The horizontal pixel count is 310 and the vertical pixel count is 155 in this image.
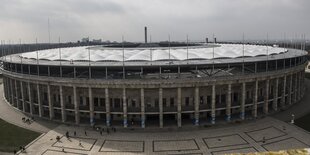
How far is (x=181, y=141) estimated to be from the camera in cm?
5638

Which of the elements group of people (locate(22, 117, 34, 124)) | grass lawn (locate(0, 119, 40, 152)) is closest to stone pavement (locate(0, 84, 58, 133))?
group of people (locate(22, 117, 34, 124))

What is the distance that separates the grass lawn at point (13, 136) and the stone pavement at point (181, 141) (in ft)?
7.75

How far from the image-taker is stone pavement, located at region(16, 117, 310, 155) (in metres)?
52.7

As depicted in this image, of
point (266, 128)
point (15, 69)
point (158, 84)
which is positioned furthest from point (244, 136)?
point (15, 69)

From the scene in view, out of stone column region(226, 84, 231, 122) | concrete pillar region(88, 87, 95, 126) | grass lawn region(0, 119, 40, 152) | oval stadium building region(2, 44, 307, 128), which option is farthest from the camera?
stone column region(226, 84, 231, 122)

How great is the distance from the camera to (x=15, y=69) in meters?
79.6

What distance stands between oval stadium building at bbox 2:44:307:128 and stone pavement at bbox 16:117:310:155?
379cm

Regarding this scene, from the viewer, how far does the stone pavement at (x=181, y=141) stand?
52.7 meters

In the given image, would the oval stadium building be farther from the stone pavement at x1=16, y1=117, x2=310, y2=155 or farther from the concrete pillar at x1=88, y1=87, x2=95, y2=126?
the stone pavement at x1=16, y1=117, x2=310, y2=155

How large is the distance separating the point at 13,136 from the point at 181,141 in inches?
1333

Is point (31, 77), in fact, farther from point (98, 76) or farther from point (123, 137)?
point (123, 137)

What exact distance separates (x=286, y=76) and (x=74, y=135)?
53.5m

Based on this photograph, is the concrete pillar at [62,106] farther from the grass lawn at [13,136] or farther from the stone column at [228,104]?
the stone column at [228,104]

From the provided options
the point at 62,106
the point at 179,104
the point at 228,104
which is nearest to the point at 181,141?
the point at 179,104
